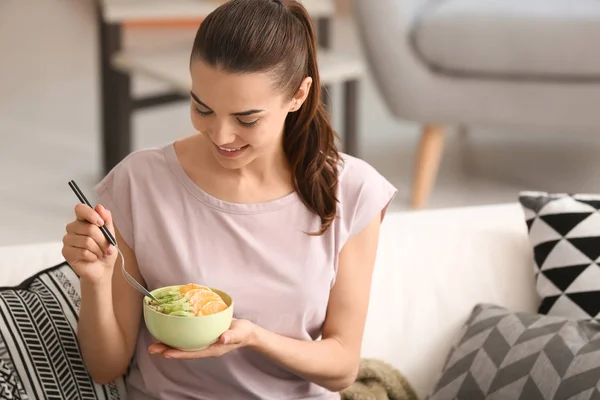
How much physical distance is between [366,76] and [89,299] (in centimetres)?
359

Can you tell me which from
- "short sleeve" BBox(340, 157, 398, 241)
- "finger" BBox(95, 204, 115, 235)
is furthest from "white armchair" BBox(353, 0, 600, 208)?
"finger" BBox(95, 204, 115, 235)

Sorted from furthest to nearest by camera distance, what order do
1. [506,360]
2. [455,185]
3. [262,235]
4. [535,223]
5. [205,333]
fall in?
[455,185] → [535,223] → [506,360] → [262,235] → [205,333]

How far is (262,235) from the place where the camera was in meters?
1.35

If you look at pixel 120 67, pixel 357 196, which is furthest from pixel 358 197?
pixel 120 67

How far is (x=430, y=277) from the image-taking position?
5.61 ft

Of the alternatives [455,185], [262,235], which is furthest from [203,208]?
[455,185]

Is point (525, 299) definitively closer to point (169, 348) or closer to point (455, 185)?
point (169, 348)

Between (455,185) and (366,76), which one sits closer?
(455,185)

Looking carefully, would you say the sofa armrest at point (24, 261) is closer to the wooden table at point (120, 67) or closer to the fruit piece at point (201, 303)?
the fruit piece at point (201, 303)

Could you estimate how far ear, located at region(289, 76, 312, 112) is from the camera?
4.18ft

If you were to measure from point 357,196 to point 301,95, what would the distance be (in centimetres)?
18

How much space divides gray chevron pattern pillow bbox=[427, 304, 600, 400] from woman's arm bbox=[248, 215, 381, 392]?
223 mm

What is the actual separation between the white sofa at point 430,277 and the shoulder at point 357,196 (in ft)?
1.03

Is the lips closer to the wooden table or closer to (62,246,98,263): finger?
(62,246,98,263): finger
